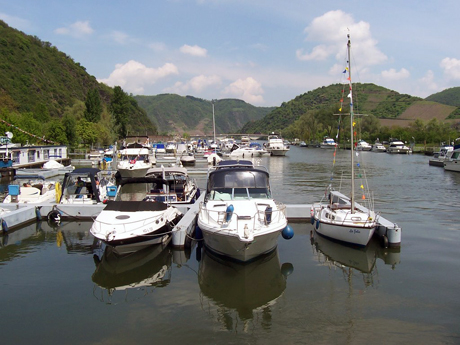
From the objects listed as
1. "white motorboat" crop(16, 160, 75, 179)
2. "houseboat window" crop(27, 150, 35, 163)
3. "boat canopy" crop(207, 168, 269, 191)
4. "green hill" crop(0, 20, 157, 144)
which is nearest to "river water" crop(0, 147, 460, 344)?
"boat canopy" crop(207, 168, 269, 191)

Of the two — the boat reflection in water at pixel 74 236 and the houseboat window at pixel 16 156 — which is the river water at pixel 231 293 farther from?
the houseboat window at pixel 16 156

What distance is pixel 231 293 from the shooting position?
12242 millimetres

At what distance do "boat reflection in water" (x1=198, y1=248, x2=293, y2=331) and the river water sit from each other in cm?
3

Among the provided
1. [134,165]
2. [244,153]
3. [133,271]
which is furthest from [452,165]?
[133,271]

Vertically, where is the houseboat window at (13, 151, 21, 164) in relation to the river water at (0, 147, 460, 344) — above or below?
above

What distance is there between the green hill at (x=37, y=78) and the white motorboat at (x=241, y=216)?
7299cm

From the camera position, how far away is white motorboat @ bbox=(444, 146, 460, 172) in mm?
50438

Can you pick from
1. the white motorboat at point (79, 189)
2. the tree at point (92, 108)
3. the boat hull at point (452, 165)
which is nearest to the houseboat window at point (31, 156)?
the white motorboat at point (79, 189)

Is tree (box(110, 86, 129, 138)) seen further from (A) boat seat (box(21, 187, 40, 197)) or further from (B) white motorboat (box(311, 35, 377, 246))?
(B) white motorboat (box(311, 35, 377, 246))

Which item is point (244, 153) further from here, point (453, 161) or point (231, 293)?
point (231, 293)

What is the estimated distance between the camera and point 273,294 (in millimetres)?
12188

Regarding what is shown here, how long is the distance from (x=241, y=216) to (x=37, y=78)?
115 m

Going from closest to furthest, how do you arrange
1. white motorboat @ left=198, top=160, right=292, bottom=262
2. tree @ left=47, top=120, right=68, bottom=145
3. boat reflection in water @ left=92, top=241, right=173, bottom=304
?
boat reflection in water @ left=92, top=241, right=173, bottom=304
white motorboat @ left=198, top=160, right=292, bottom=262
tree @ left=47, top=120, right=68, bottom=145

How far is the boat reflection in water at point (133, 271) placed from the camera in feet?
41.7
